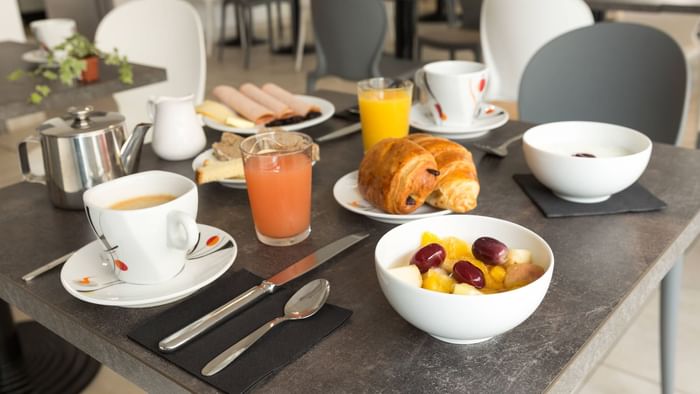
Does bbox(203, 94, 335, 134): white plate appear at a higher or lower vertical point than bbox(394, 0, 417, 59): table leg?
higher

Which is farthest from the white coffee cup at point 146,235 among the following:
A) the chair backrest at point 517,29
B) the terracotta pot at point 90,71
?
the chair backrest at point 517,29

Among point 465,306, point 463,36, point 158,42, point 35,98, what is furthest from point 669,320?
point 463,36

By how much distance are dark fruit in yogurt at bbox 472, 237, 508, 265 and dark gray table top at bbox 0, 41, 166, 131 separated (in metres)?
1.48

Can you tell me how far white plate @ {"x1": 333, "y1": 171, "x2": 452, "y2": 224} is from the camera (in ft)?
3.01

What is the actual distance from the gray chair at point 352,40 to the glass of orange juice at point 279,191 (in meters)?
2.30

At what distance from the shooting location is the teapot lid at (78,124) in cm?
102

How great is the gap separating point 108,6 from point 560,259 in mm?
5422

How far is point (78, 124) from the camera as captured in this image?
1042 mm

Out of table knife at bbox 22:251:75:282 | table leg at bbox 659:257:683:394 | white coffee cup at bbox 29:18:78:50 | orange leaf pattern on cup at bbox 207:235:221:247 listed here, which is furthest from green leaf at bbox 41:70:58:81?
table leg at bbox 659:257:683:394

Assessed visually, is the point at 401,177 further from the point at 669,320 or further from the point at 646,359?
the point at 646,359

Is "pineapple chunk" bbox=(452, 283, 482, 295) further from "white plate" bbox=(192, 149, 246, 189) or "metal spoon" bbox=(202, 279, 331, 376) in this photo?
"white plate" bbox=(192, 149, 246, 189)

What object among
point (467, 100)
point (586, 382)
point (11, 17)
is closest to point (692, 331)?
point (586, 382)

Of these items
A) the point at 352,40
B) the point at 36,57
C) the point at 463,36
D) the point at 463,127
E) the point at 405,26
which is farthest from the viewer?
the point at 405,26

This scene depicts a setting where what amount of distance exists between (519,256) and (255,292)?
305 mm
